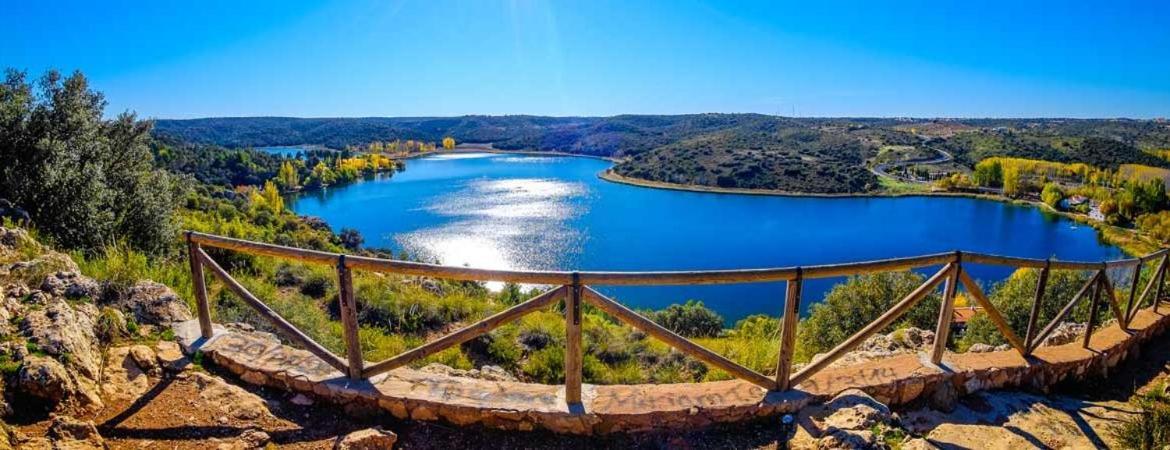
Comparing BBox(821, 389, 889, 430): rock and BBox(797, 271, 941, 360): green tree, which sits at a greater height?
BBox(821, 389, 889, 430): rock

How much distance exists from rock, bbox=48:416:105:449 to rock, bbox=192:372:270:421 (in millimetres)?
565

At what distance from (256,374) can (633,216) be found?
62424 mm

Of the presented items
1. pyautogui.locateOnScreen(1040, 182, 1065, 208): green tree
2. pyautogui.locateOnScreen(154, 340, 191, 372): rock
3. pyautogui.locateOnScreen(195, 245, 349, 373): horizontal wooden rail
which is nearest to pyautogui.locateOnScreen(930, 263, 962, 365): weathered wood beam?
pyautogui.locateOnScreen(195, 245, 349, 373): horizontal wooden rail

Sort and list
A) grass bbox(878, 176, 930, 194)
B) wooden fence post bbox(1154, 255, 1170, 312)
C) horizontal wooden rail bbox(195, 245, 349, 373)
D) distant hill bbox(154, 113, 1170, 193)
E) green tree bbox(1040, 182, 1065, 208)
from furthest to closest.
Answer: distant hill bbox(154, 113, 1170, 193), grass bbox(878, 176, 930, 194), green tree bbox(1040, 182, 1065, 208), wooden fence post bbox(1154, 255, 1170, 312), horizontal wooden rail bbox(195, 245, 349, 373)

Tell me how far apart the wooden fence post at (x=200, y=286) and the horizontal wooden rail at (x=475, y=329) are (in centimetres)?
141

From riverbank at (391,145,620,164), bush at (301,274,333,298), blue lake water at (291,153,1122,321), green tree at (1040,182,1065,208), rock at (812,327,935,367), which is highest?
rock at (812,327,935,367)

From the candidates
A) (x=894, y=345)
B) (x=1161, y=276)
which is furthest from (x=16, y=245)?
(x=1161, y=276)

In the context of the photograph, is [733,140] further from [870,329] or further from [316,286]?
[870,329]

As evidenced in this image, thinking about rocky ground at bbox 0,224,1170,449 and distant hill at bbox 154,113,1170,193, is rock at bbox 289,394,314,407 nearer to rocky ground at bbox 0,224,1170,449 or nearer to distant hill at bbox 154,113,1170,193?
rocky ground at bbox 0,224,1170,449

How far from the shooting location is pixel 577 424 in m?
3.05

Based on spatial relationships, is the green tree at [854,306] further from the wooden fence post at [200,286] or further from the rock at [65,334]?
the rock at [65,334]

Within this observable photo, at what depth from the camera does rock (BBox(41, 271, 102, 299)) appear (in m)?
3.82

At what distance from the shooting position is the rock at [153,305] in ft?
13.2

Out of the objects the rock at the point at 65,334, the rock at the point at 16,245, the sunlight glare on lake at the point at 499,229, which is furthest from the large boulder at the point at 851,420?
the sunlight glare on lake at the point at 499,229
